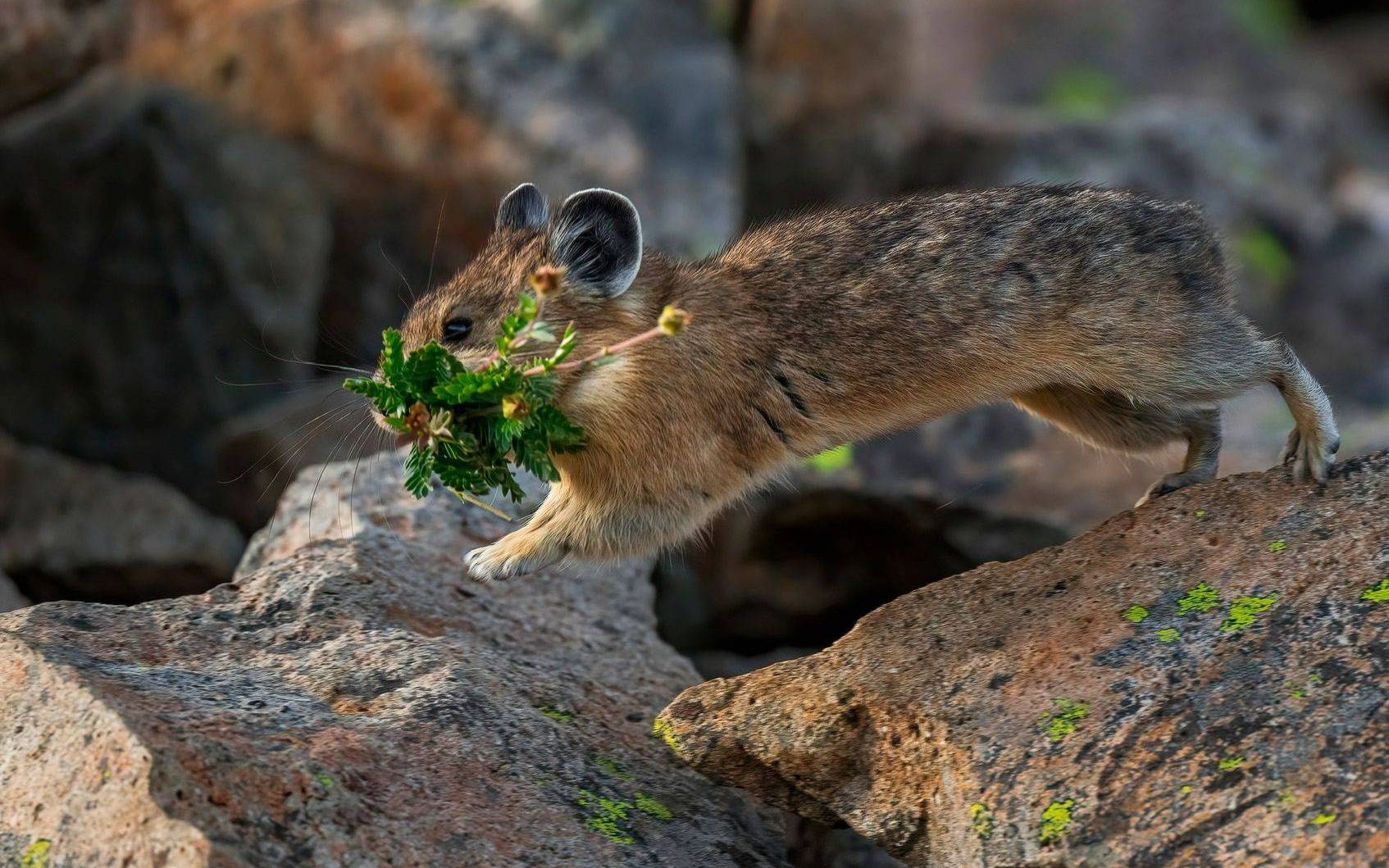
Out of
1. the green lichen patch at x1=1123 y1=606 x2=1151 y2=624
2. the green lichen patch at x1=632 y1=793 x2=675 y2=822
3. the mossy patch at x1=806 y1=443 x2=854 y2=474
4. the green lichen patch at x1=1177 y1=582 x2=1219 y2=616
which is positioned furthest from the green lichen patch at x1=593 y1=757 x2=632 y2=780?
the mossy patch at x1=806 y1=443 x2=854 y2=474

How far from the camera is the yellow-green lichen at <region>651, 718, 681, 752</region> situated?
6.54 meters

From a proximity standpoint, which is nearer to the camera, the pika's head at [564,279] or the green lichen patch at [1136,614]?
the green lichen patch at [1136,614]

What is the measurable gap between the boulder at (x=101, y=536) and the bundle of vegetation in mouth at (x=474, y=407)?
4620 millimetres

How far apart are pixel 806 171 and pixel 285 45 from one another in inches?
221

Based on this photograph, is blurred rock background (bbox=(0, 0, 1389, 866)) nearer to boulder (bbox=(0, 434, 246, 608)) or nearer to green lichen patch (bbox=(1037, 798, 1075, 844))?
boulder (bbox=(0, 434, 246, 608))

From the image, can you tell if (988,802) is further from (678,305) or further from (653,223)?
(653,223)

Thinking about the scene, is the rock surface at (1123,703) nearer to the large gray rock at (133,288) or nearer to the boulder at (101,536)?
the boulder at (101,536)

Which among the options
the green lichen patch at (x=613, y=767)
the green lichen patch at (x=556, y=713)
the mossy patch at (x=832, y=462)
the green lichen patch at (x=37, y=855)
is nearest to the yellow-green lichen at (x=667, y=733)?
the green lichen patch at (x=613, y=767)

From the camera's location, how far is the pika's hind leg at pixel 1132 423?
25.0ft

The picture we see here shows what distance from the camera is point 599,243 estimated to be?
7.17m

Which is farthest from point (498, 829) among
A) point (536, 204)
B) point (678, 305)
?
point (536, 204)

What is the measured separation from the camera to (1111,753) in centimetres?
555

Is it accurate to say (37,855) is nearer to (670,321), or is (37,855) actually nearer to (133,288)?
(670,321)

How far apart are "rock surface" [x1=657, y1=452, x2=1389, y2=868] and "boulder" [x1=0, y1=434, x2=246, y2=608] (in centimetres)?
534
